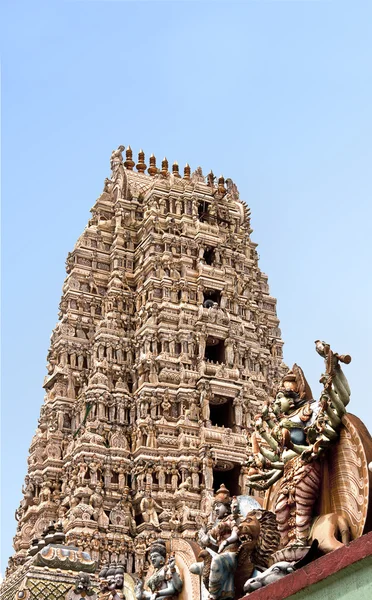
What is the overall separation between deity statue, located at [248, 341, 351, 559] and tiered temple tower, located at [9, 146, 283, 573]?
93.0ft

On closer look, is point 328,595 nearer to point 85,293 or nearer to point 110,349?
point 110,349

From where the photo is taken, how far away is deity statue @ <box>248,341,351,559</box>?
1354cm

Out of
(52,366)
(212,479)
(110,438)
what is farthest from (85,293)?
(212,479)

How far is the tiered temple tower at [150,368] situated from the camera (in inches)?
1741

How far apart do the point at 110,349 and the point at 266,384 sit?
7473 mm

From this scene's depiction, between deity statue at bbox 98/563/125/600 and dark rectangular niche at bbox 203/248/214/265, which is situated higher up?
dark rectangular niche at bbox 203/248/214/265

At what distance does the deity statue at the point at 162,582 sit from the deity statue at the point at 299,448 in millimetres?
1896

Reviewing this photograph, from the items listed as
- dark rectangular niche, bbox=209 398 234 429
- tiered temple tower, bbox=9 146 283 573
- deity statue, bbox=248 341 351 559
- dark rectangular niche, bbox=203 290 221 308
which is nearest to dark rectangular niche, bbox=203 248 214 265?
tiered temple tower, bbox=9 146 283 573

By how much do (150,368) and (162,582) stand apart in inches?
1254

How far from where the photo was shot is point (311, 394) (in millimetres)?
15156

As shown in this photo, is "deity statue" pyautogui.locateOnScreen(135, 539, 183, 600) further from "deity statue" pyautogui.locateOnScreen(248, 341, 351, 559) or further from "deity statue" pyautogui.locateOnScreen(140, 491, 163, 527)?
"deity statue" pyautogui.locateOnScreen(140, 491, 163, 527)

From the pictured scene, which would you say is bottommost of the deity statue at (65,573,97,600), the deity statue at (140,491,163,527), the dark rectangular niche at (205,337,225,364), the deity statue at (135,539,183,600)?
the deity statue at (135,539,183,600)

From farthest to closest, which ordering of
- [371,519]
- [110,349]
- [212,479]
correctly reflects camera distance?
[110,349]
[212,479]
[371,519]

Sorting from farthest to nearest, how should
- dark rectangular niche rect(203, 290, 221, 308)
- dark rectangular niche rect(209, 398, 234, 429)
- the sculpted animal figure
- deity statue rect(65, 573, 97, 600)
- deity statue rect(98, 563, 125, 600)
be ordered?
dark rectangular niche rect(203, 290, 221, 308), dark rectangular niche rect(209, 398, 234, 429), deity statue rect(65, 573, 97, 600), deity statue rect(98, 563, 125, 600), the sculpted animal figure
